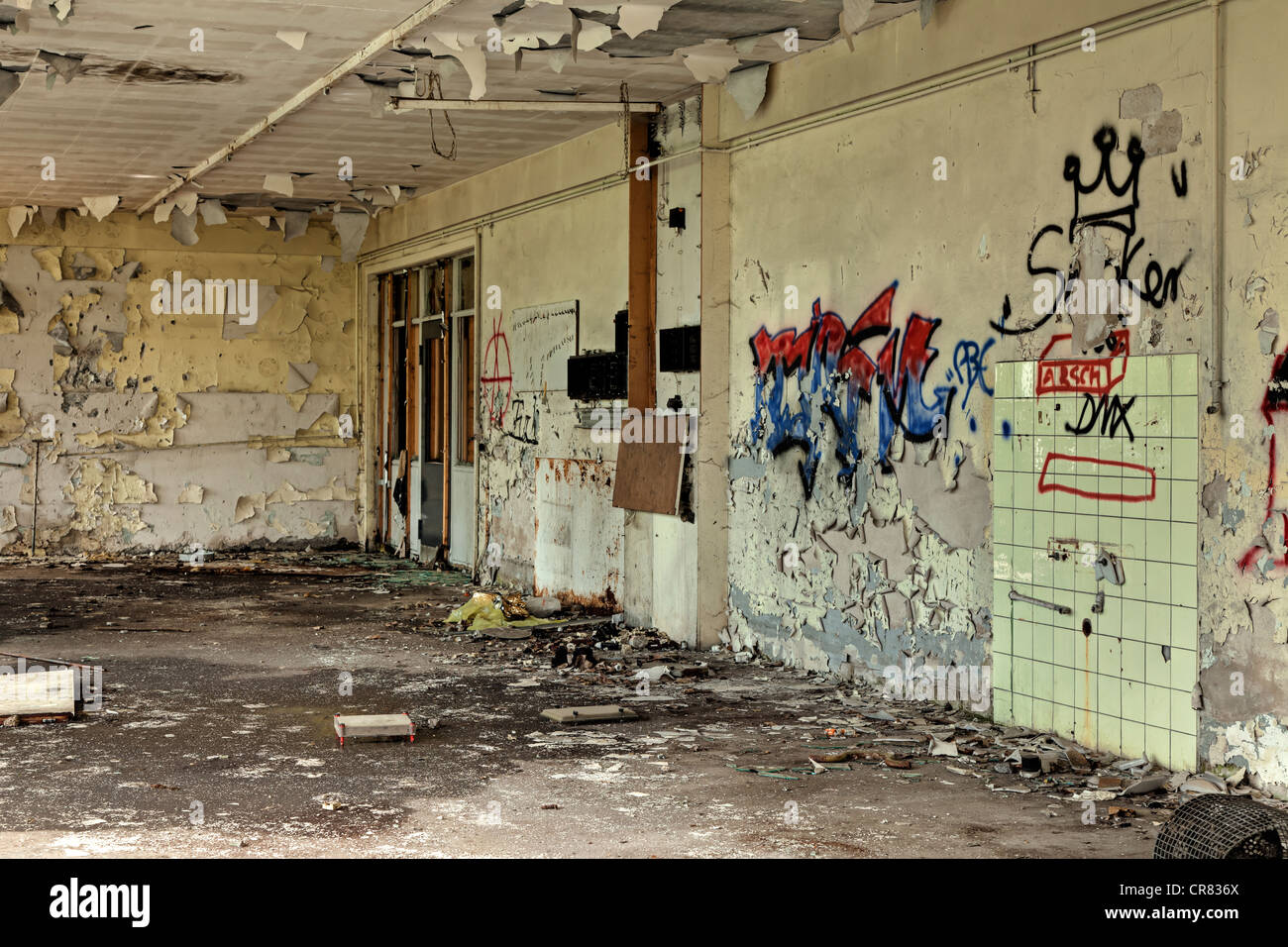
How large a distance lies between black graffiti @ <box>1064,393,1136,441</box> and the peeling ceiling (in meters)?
1.93

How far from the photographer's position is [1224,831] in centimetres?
329

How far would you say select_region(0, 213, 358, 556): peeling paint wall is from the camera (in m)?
11.9

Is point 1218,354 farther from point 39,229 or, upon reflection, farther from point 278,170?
point 39,229

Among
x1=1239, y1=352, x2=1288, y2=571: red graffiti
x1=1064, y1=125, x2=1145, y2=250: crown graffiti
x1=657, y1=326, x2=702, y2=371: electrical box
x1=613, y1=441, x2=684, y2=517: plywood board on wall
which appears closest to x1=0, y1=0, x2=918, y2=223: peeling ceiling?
x1=1064, y1=125, x2=1145, y2=250: crown graffiti

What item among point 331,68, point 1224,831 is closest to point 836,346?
point 331,68

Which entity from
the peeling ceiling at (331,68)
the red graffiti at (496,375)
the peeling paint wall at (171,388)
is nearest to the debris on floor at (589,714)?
the peeling ceiling at (331,68)

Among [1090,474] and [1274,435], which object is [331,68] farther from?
[1274,435]

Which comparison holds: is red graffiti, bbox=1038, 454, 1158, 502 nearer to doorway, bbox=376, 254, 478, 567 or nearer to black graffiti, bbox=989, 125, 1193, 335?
black graffiti, bbox=989, 125, 1193, 335

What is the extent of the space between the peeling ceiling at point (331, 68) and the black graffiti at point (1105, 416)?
1.93m

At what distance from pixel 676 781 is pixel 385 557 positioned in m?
8.04

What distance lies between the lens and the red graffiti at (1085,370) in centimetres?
486

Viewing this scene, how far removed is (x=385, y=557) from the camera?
12273mm

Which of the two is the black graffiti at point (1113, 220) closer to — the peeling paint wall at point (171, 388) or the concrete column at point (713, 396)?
the concrete column at point (713, 396)

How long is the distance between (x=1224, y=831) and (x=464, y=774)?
2.53 m
